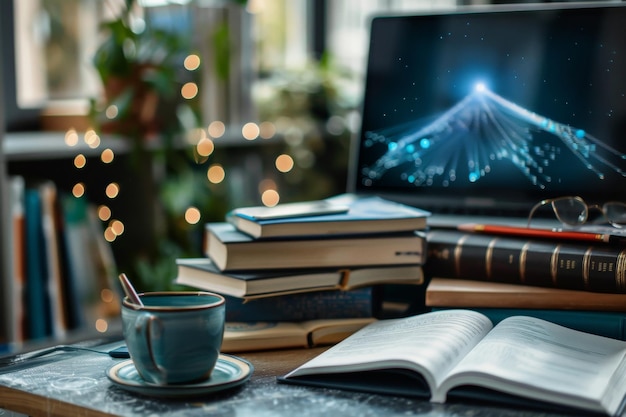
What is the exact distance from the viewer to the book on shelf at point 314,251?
1030 millimetres

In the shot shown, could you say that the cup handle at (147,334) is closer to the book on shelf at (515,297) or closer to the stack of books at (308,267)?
the stack of books at (308,267)

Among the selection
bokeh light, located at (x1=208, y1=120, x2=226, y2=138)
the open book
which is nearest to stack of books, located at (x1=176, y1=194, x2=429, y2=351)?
the open book

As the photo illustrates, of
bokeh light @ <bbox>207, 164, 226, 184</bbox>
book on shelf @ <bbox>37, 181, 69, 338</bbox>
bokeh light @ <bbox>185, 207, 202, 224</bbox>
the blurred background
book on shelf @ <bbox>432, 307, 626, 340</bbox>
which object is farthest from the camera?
bokeh light @ <bbox>207, 164, 226, 184</bbox>

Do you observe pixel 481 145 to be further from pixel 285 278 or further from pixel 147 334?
pixel 147 334

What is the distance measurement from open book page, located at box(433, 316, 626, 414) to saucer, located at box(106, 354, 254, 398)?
20 cm

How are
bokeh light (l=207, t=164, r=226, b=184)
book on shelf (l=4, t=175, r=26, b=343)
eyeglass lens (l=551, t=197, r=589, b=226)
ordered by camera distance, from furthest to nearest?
bokeh light (l=207, t=164, r=226, b=184)
book on shelf (l=4, t=175, r=26, b=343)
eyeglass lens (l=551, t=197, r=589, b=226)

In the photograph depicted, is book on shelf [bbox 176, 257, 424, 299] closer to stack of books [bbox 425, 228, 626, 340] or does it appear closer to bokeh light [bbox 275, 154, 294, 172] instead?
stack of books [bbox 425, 228, 626, 340]

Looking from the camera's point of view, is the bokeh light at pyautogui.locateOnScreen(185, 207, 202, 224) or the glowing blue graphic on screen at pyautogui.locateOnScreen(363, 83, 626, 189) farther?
the bokeh light at pyautogui.locateOnScreen(185, 207, 202, 224)

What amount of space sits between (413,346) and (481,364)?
0.26 ft

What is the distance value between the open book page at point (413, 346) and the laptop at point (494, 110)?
0.82 feet

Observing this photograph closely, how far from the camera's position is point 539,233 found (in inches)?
42.0

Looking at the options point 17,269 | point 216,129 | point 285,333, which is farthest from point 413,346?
point 216,129

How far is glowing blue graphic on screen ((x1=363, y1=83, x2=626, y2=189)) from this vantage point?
1163 mm

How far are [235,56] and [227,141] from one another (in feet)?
0.79
